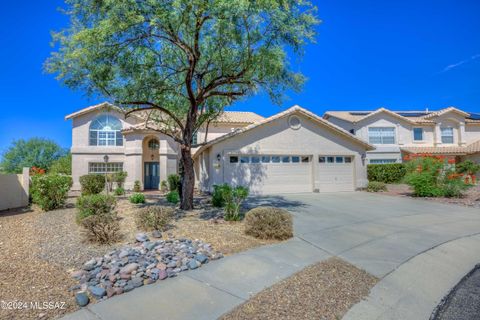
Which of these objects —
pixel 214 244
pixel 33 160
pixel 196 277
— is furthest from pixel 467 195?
pixel 33 160

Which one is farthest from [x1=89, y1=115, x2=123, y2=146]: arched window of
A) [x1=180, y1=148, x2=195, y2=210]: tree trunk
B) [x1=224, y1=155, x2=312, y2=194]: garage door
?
[x1=180, y1=148, x2=195, y2=210]: tree trunk

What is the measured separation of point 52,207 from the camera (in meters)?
11.1

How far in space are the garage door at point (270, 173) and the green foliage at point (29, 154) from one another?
132 ft

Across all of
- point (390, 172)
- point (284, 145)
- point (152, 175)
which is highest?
point (284, 145)

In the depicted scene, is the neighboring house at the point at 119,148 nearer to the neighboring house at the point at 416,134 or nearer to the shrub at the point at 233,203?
the shrub at the point at 233,203

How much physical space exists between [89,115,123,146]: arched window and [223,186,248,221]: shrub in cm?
1801

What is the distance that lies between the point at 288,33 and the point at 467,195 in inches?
548

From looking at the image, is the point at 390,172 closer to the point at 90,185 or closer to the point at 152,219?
the point at 152,219

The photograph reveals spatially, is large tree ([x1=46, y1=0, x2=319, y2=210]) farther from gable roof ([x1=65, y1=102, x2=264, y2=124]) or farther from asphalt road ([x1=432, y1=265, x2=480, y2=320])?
gable roof ([x1=65, y1=102, x2=264, y2=124])

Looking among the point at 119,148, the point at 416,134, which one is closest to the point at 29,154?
the point at 119,148

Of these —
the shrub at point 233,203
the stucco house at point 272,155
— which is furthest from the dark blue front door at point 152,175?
the shrub at point 233,203

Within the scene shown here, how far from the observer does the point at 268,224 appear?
22.1 ft

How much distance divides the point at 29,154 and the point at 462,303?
5622 cm

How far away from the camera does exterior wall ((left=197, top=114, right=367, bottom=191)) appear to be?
1667 centimetres
